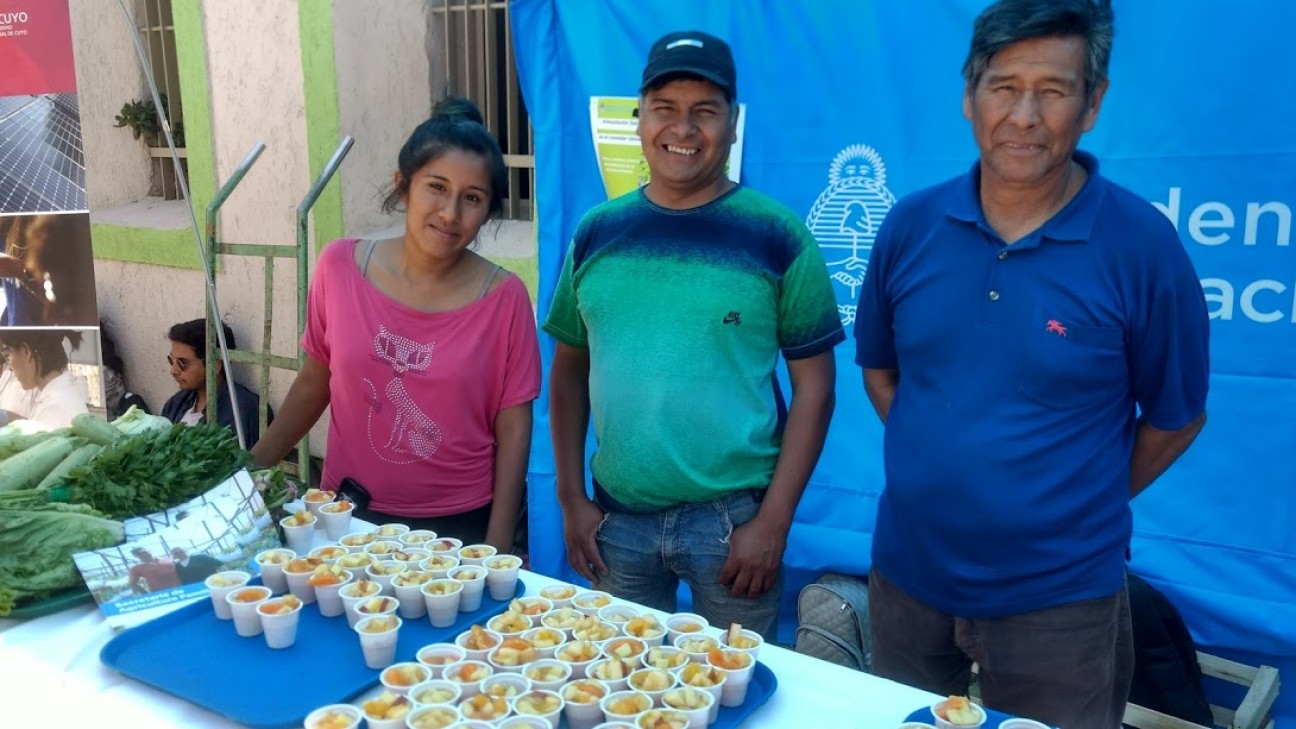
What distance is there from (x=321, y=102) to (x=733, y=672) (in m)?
4.37

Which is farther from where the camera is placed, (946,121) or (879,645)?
(946,121)

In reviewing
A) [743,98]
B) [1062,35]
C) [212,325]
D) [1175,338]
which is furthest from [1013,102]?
[212,325]

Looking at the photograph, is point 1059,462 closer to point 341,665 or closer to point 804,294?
point 804,294

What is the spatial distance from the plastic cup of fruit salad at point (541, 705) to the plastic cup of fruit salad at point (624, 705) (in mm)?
68

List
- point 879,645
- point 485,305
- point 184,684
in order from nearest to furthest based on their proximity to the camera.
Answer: point 184,684 < point 879,645 < point 485,305

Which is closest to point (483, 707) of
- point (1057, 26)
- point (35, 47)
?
point (1057, 26)

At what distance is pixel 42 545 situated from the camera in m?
1.83

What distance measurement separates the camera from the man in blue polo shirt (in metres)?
1.72

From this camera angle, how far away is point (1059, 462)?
1769mm

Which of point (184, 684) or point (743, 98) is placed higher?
point (743, 98)

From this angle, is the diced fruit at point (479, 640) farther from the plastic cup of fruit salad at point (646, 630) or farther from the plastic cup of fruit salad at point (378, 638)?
the plastic cup of fruit salad at point (646, 630)

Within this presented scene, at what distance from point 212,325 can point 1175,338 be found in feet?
13.1

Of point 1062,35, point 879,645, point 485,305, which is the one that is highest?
point 1062,35

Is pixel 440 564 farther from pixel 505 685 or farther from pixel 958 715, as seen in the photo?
pixel 958 715
